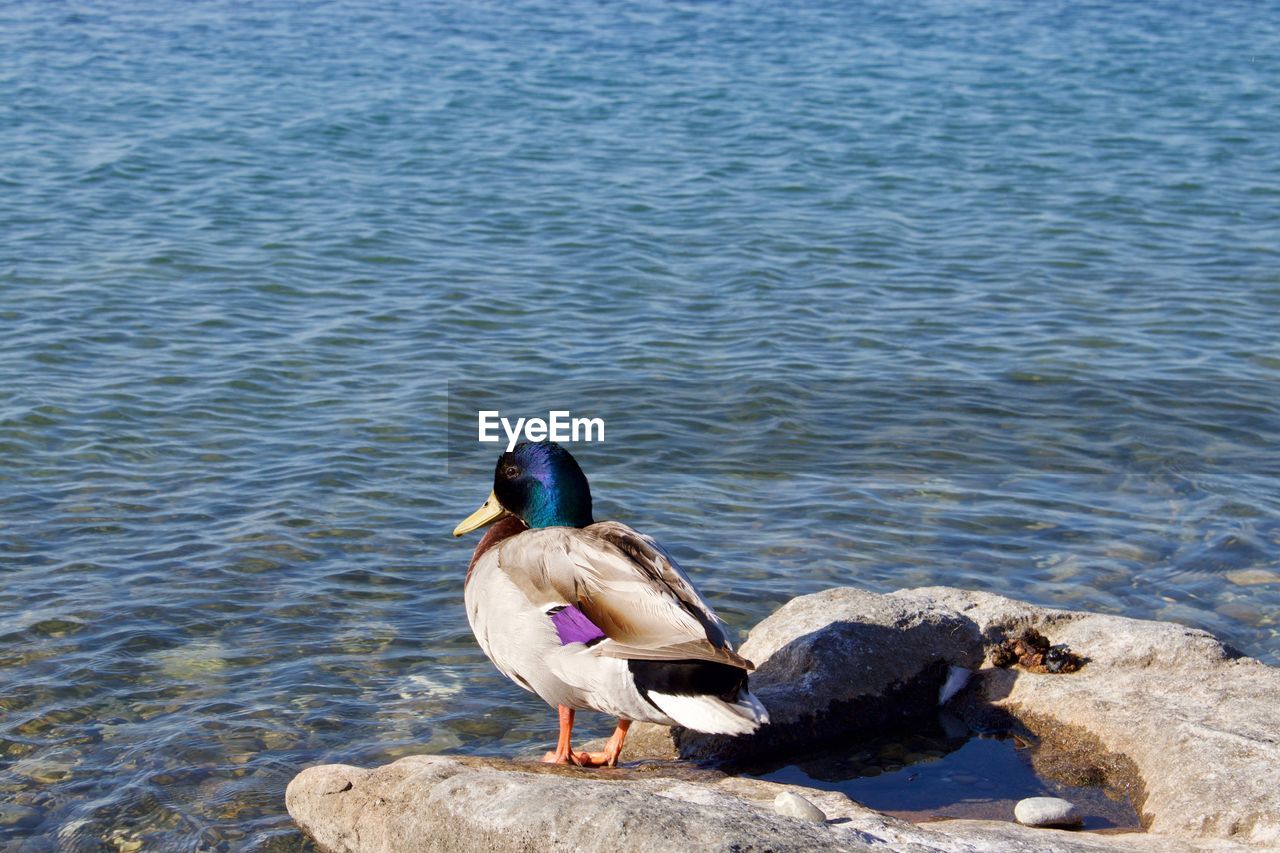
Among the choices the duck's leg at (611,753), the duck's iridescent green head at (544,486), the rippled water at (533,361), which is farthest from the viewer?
the rippled water at (533,361)

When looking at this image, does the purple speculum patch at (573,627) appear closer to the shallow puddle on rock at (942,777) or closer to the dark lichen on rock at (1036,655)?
the shallow puddle on rock at (942,777)

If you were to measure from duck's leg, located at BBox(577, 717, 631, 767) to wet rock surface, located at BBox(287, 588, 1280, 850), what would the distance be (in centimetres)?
12

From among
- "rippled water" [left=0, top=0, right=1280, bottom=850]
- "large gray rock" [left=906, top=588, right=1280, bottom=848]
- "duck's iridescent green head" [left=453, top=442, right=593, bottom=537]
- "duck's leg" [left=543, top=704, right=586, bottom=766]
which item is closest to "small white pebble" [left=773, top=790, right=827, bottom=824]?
"duck's leg" [left=543, top=704, right=586, bottom=766]

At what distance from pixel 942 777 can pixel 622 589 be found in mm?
1266

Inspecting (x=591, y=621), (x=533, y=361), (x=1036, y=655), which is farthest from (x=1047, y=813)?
(x=533, y=361)

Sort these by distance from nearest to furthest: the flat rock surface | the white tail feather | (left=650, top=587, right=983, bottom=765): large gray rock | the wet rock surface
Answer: the flat rock surface < the wet rock surface < the white tail feather < (left=650, top=587, right=983, bottom=765): large gray rock

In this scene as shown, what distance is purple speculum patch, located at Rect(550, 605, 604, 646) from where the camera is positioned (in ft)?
15.2

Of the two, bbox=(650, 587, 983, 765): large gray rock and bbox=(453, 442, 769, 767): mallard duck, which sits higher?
bbox=(453, 442, 769, 767): mallard duck

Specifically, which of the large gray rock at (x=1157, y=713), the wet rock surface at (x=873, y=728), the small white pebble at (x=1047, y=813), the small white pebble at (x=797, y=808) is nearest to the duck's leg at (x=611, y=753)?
the wet rock surface at (x=873, y=728)

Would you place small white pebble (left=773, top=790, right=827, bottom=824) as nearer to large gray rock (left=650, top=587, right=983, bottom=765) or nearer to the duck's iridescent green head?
large gray rock (left=650, top=587, right=983, bottom=765)

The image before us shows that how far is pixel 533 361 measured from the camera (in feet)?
34.1

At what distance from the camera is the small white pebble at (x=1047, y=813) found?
176 inches

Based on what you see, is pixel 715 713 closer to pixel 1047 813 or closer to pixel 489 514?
pixel 1047 813

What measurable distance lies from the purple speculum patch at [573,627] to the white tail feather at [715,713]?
29cm
